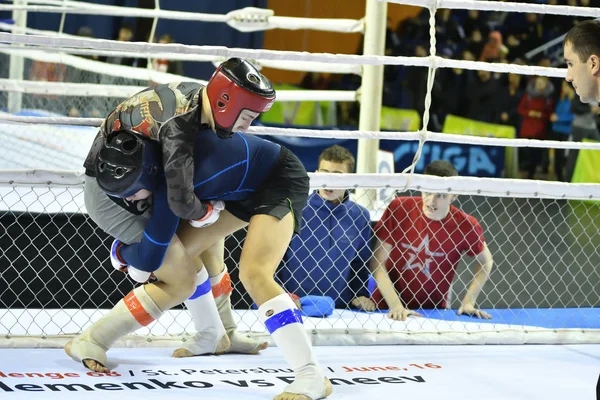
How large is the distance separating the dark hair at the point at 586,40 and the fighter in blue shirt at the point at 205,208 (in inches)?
36.9

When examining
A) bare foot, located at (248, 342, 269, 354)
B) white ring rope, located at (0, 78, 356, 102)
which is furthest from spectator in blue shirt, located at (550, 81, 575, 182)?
bare foot, located at (248, 342, 269, 354)

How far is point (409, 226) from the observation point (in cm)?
384

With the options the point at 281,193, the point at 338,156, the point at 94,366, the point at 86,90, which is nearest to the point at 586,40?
the point at 281,193

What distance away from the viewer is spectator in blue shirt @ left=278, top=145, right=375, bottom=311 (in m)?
3.84

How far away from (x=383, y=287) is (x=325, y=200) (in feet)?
1.45

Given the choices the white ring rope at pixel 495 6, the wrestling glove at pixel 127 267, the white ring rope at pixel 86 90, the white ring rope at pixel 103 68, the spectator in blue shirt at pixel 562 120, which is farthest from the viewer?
the spectator in blue shirt at pixel 562 120

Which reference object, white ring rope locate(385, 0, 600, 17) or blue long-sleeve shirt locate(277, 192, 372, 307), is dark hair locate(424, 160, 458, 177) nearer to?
blue long-sleeve shirt locate(277, 192, 372, 307)

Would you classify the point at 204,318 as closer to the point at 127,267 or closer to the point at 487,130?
the point at 127,267

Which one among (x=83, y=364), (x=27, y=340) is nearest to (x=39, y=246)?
(x=27, y=340)

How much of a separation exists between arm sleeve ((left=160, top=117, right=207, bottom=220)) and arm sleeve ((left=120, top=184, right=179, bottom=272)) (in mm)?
74

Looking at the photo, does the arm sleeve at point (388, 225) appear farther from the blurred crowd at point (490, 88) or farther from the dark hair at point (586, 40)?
the blurred crowd at point (490, 88)

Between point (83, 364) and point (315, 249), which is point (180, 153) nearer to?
point (83, 364)

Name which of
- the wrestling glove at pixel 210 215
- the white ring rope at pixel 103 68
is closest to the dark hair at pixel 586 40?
the wrestling glove at pixel 210 215

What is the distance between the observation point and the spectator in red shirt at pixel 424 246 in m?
3.83
